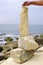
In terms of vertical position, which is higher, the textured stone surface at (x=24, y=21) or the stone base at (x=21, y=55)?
the textured stone surface at (x=24, y=21)

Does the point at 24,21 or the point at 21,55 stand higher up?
the point at 24,21

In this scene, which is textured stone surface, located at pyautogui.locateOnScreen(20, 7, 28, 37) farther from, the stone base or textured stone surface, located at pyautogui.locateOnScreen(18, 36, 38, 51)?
the stone base

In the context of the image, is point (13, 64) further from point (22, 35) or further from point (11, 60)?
point (22, 35)

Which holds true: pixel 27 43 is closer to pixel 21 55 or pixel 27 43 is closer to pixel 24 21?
pixel 21 55

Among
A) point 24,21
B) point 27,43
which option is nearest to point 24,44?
point 27,43

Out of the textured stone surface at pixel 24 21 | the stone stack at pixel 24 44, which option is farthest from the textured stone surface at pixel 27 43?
the textured stone surface at pixel 24 21

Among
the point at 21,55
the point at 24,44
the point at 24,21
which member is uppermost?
the point at 24,21

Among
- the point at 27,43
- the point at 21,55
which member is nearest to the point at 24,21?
the point at 27,43

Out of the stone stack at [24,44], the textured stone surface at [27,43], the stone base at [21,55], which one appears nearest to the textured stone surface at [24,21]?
the stone stack at [24,44]

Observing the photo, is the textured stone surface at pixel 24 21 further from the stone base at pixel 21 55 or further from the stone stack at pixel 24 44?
the stone base at pixel 21 55

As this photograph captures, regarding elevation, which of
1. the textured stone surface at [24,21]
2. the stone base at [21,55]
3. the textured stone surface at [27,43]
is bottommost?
the stone base at [21,55]

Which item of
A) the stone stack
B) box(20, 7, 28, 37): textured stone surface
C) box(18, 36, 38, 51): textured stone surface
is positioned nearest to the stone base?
the stone stack

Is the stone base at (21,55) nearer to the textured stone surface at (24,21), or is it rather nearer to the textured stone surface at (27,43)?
the textured stone surface at (27,43)

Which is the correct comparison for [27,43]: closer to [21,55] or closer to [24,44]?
[24,44]
